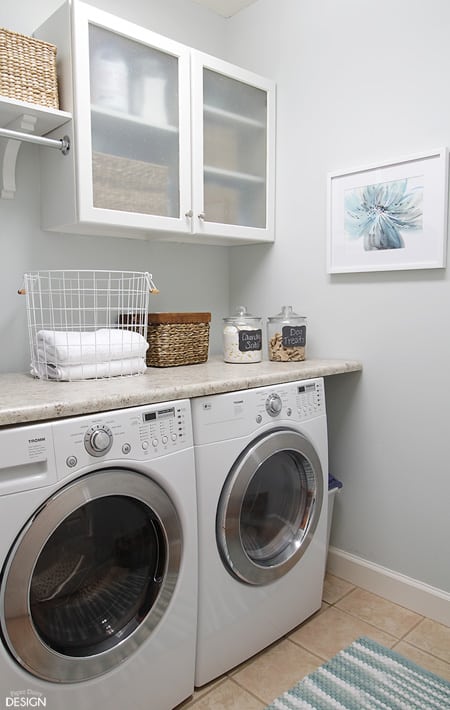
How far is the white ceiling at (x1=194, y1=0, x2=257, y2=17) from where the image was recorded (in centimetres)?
251

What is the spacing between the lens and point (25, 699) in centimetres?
128

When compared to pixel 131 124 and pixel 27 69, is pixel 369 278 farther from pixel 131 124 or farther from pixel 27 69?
pixel 27 69

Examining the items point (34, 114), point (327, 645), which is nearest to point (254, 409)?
point (327, 645)

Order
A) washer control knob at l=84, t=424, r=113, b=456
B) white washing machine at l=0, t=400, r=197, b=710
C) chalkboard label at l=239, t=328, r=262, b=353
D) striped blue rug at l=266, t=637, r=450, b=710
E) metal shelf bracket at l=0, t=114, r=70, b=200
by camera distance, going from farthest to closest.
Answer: chalkboard label at l=239, t=328, r=262, b=353 → metal shelf bracket at l=0, t=114, r=70, b=200 → striped blue rug at l=266, t=637, r=450, b=710 → washer control knob at l=84, t=424, r=113, b=456 → white washing machine at l=0, t=400, r=197, b=710

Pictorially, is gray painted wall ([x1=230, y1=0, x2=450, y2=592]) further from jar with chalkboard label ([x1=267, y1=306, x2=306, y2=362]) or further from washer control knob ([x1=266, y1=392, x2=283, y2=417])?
washer control knob ([x1=266, y1=392, x2=283, y2=417])

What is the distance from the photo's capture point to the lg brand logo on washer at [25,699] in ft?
4.11

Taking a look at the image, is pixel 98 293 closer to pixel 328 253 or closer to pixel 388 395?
pixel 328 253

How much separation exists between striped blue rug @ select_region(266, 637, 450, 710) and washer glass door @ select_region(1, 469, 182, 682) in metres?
0.56

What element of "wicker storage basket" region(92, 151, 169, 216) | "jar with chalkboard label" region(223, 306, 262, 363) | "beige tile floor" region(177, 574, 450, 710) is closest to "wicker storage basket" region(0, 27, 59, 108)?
"wicker storage basket" region(92, 151, 169, 216)

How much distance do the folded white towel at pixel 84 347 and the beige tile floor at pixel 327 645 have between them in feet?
3.61

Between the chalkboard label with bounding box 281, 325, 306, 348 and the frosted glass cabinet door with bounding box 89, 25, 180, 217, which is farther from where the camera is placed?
the chalkboard label with bounding box 281, 325, 306, 348

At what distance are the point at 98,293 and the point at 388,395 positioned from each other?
124 centimetres

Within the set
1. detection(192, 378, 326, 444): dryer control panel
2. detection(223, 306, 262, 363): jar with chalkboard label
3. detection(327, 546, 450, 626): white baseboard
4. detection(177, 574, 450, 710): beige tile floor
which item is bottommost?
detection(177, 574, 450, 710): beige tile floor

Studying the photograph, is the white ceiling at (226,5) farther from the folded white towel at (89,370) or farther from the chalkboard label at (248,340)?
the folded white towel at (89,370)
